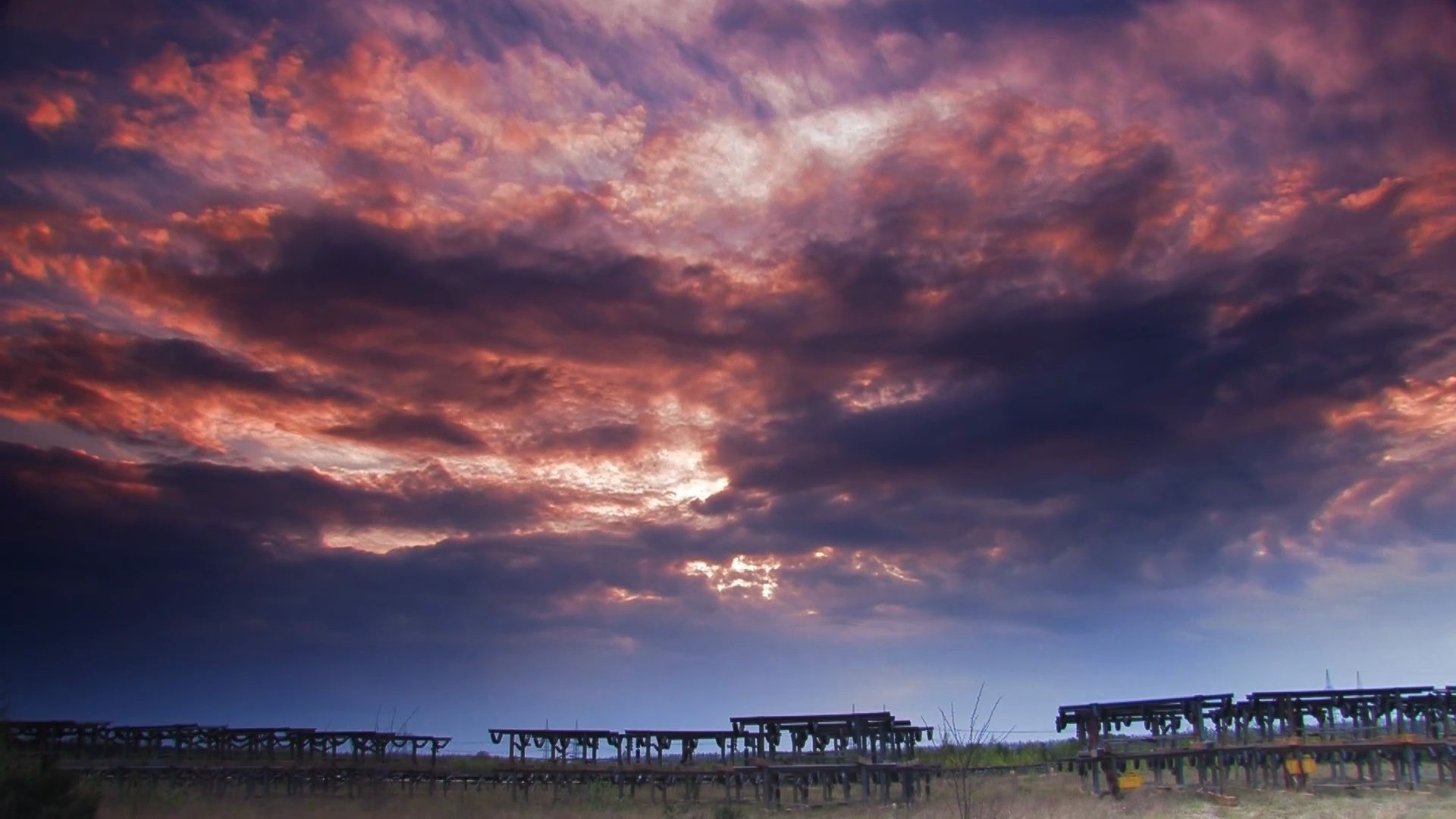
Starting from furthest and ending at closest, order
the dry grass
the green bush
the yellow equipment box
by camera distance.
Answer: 1. the yellow equipment box
2. the dry grass
3. the green bush

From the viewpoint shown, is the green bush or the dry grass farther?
the dry grass

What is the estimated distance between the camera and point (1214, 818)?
33469 millimetres

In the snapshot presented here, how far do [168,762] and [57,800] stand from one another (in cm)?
4649

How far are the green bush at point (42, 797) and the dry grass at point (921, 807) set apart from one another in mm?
16281

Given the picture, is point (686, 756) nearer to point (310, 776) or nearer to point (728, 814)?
point (728, 814)

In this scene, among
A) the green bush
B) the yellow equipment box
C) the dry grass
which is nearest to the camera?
the green bush

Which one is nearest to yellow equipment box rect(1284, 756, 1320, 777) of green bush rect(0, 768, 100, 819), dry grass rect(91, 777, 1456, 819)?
dry grass rect(91, 777, 1456, 819)

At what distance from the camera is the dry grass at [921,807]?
3362 cm

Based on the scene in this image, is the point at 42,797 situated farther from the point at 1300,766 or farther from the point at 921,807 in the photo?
the point at 1300,766

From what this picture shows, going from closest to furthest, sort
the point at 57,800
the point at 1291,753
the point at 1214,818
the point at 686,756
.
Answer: the point at 57,800
the point at 1214,818
the point at 1291,753
the point at 686,756

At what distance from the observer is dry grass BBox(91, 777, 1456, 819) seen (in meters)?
33.6

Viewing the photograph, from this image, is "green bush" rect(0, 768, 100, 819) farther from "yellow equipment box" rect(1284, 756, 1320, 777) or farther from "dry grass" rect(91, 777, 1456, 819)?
"yellow equipment box" rect(1284, 756, 1320, 777)

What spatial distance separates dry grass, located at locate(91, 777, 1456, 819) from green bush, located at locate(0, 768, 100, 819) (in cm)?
1628

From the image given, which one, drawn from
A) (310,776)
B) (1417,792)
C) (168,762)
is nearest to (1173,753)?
(1417,792)
